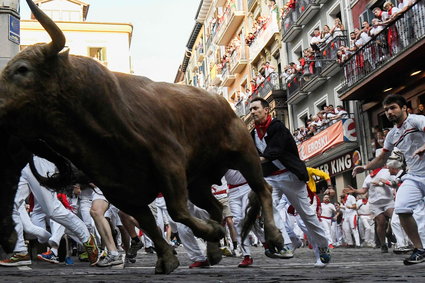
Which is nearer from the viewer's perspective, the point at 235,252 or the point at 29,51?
the point at 29,51

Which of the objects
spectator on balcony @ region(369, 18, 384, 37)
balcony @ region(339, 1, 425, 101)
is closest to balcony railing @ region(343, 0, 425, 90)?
balcony @ region(339, 1, 425, 101)

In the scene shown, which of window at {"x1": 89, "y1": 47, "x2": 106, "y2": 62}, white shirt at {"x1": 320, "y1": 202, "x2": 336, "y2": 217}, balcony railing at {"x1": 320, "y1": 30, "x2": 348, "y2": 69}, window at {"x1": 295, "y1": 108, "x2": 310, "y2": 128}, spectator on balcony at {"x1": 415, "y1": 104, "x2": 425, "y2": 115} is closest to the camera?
white shirt at {"x1": 320, "y1": 202, "x2": 336, "y2": 217}

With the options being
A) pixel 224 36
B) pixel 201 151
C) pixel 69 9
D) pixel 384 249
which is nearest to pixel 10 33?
pixel 384 249

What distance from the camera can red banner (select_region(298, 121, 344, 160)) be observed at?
88.4 ft

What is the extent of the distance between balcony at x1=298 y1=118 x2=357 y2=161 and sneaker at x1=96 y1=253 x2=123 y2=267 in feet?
61.9

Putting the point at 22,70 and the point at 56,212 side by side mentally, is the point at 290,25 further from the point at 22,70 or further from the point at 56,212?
the point at 22,70

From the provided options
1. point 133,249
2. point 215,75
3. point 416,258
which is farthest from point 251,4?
point 416,258

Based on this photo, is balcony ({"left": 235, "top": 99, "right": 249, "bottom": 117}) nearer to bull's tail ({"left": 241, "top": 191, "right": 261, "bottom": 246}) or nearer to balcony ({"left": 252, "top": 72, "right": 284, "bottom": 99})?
balcony ({"left": 252, "top": 72, "right": 284, "bottom": 99})

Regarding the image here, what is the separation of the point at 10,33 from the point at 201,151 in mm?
9315

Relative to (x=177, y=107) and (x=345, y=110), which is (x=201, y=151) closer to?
(x=177, y=107)

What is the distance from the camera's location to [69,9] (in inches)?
2507

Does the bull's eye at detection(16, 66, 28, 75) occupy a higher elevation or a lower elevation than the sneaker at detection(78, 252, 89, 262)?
higher

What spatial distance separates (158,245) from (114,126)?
54.5 inches

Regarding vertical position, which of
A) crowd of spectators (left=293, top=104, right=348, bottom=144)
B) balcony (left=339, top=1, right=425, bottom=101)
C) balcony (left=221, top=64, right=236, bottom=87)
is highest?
balcony (left=221, top=64, right=236, bottom=87)
